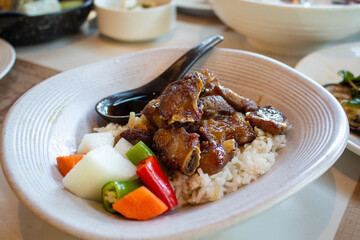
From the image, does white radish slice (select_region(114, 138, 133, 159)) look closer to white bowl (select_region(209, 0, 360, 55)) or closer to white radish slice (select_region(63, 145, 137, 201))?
white radish slice (select_region(63, 145, 137, 201))

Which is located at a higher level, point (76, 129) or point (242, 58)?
point (242, 58)

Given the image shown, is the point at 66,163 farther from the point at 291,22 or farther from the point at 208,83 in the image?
the point at 291,22

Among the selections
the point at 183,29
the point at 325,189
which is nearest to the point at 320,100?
the point at 325,189

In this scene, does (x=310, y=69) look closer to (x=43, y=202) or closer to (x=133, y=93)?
(x=133, y=93)

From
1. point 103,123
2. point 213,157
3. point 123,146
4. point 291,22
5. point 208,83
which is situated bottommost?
point 103,123

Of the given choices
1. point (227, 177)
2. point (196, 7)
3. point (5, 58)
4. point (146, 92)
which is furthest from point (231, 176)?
point (196, 7)
